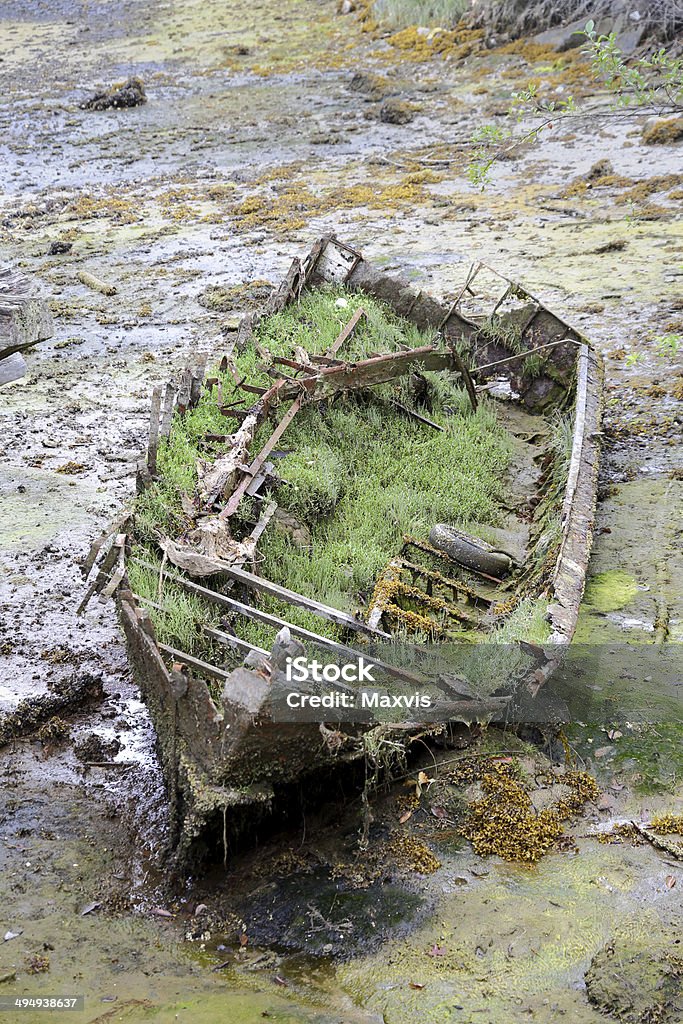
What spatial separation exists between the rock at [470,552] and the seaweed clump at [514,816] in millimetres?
2107

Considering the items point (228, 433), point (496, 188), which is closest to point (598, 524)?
point (228, 433)

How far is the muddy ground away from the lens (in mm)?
4859

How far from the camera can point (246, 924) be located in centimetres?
507

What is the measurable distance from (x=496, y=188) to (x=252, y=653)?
14734 mm

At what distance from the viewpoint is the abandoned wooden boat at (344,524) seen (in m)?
5.26

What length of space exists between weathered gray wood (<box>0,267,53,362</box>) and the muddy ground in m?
2.82

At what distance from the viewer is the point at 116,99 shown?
2492cm

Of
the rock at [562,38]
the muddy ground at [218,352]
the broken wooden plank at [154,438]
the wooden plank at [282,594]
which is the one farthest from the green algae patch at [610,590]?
the rock at [562,38]

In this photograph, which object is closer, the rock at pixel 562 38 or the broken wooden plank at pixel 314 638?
the broken wooden plank at pixel 314 638

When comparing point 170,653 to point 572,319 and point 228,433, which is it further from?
point 572,319

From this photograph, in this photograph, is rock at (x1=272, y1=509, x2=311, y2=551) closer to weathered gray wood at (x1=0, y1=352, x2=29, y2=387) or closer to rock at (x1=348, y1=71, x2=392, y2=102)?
weathered gray wood at (x1=0, y1=352, x2=29, y2=387)

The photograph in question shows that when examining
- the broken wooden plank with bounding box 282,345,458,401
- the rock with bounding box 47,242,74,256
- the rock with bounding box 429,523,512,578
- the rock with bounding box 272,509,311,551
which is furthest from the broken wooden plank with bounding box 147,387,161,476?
the rock with bounding box 47,242,74,256

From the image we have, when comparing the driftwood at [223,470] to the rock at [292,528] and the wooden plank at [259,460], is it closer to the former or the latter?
the wooden plank at [259,460]

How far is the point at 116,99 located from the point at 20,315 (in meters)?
23.2
